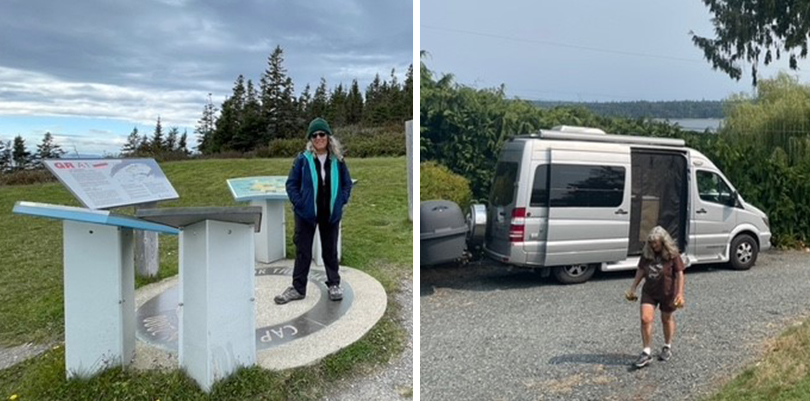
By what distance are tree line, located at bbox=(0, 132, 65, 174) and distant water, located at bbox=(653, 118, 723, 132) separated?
326 cm

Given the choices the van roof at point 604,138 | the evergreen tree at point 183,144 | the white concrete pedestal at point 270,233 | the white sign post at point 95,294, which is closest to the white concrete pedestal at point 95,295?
the white sign post at point 95,294

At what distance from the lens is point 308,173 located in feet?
7.27

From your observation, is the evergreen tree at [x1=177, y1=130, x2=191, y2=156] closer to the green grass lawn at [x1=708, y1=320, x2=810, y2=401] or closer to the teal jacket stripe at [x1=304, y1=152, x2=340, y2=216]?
the teal jacket stripe at [x1=304, y1=152, x2=340, y2=216]

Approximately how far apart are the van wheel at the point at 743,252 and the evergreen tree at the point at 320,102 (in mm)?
3895

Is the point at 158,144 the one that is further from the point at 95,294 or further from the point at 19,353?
the point at 95,294

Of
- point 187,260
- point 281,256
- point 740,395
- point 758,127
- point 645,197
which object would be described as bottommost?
point 740,395

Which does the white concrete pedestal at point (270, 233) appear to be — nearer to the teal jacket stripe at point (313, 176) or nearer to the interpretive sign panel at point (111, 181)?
the interpretive sign panel at point (111, 181)

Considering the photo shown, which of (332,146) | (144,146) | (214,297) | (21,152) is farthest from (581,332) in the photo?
(144,146)

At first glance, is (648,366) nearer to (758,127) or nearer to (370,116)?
(758,127)

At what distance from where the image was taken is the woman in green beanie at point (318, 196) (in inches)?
86.8

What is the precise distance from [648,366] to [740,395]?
0.28m

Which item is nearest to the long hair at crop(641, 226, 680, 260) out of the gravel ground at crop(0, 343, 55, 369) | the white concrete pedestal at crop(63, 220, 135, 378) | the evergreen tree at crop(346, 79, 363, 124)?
the white concrete pedestal at crop(63, 220, 135, 378)

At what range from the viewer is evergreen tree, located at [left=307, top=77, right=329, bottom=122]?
558cm

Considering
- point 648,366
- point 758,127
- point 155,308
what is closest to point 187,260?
point 155,308
